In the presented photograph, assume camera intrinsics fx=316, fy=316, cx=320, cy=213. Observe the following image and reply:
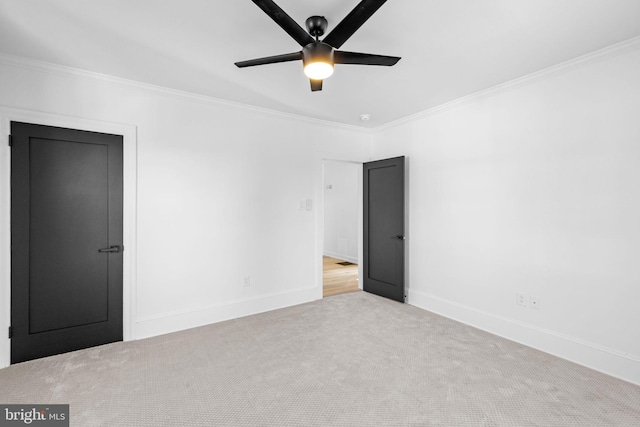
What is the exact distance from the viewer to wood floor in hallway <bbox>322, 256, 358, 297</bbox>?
5.07 m

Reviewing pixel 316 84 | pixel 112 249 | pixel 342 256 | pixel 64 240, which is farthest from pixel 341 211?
pixel 64 240

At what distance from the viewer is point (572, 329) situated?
9.18ft

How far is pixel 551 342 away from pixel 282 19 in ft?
11.4

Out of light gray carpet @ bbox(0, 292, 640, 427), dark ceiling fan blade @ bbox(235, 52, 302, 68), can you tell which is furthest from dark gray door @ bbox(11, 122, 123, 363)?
dark ceiling fan blade @ bbox(235, 52, 302, 68)

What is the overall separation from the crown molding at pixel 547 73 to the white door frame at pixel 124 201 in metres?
3.51

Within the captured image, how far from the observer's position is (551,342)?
9.58 feet

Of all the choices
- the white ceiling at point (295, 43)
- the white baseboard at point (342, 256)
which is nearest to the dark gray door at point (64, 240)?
the white ceiling at point (295, 43)

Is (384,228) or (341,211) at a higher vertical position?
(341,211)

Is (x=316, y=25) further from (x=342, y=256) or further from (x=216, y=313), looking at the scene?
(x=342, y=256)

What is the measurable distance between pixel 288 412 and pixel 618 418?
2.11 m

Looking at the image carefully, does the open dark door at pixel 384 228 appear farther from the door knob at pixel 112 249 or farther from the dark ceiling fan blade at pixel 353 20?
the door knob at pixel 112 249

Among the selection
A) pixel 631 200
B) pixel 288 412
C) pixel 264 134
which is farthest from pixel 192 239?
pixel 631 200

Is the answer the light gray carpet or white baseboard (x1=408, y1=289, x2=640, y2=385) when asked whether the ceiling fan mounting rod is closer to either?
the light gray carpet

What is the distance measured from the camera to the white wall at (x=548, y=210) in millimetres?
2531
